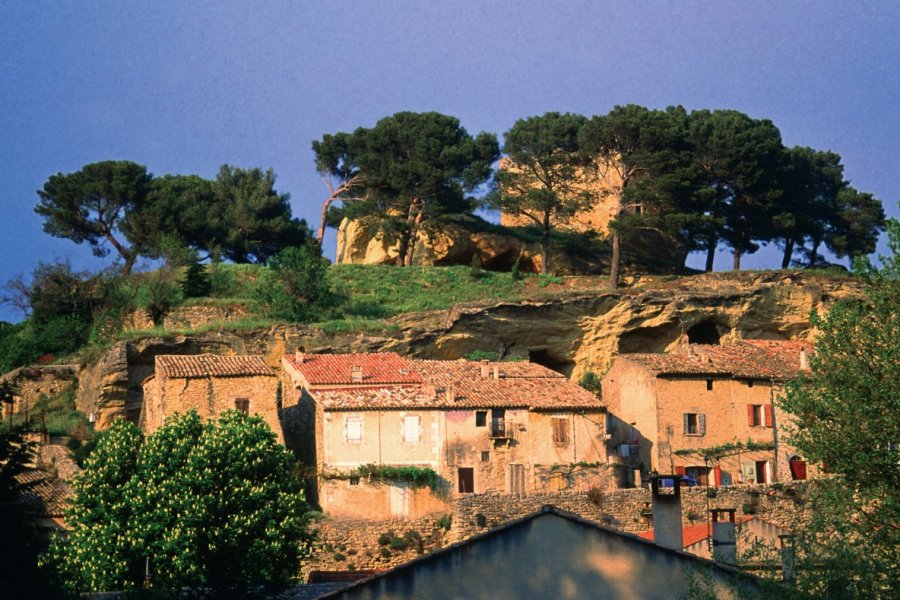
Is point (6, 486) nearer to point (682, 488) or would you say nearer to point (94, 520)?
point (94, 520)

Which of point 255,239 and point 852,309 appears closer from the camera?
point 852,309

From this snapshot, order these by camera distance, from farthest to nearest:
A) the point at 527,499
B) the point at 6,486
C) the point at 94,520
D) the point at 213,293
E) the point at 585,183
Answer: the point at 585,183 < the point at 213,293 < the point at 527,499 < the point at 94,520 < the point at 6,486

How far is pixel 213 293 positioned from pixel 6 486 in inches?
1659

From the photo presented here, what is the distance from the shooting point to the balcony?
154 feet

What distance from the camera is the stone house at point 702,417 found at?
49281 mm

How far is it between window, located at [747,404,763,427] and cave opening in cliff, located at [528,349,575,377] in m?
9.66

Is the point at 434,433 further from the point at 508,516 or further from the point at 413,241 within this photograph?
the point at 413,241

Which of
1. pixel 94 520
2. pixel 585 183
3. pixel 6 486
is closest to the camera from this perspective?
pixel 6 486

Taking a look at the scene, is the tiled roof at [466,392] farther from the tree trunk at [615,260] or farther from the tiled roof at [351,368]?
the tree trunk at [615,260]

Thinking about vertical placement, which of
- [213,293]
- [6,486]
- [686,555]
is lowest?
[686,555]

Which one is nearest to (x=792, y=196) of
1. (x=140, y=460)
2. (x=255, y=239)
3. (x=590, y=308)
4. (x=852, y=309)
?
(x=590, y=308)

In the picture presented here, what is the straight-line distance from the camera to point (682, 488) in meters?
44.0

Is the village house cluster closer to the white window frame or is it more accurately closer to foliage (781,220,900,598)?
the white window frame

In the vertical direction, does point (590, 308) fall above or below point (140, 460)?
above
